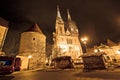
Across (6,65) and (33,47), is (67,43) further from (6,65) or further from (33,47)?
(6,65)

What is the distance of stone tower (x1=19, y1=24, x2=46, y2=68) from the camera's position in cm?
2904

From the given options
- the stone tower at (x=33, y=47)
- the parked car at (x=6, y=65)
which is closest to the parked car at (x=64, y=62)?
the parked car at (x=6, y=65)

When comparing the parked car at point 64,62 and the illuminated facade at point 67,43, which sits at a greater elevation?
→ the illuminated facade at point 67,43

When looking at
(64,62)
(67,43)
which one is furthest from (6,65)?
(67,43)

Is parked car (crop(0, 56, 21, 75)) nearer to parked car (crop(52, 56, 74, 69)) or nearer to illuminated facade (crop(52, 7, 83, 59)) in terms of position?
parked car (crop(52, 56, 74, 69))

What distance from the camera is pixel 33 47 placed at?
98.5ft

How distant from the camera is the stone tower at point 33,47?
29044 mm

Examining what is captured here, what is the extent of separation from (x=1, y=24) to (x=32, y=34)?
9.86 meters

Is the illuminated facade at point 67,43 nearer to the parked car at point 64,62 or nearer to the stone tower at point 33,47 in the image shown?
the stone tower at point 33,47

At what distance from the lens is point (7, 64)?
10586mm

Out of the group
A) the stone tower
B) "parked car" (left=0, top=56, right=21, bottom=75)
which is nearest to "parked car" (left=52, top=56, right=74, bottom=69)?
"parked car" (left=0, top=56, right=21, bottom=75)

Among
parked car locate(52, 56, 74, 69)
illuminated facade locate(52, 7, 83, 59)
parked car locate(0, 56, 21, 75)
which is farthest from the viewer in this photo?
illuminated facade locate(52, 7, 83, 59)

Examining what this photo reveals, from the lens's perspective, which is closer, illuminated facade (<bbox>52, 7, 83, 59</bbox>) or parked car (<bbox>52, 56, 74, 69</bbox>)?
parked car (<bbox>52, 56, 74, 69</bbox>)

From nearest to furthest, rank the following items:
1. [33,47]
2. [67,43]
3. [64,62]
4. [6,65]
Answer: [6,65], [64,62], [33,47], [67,43]
